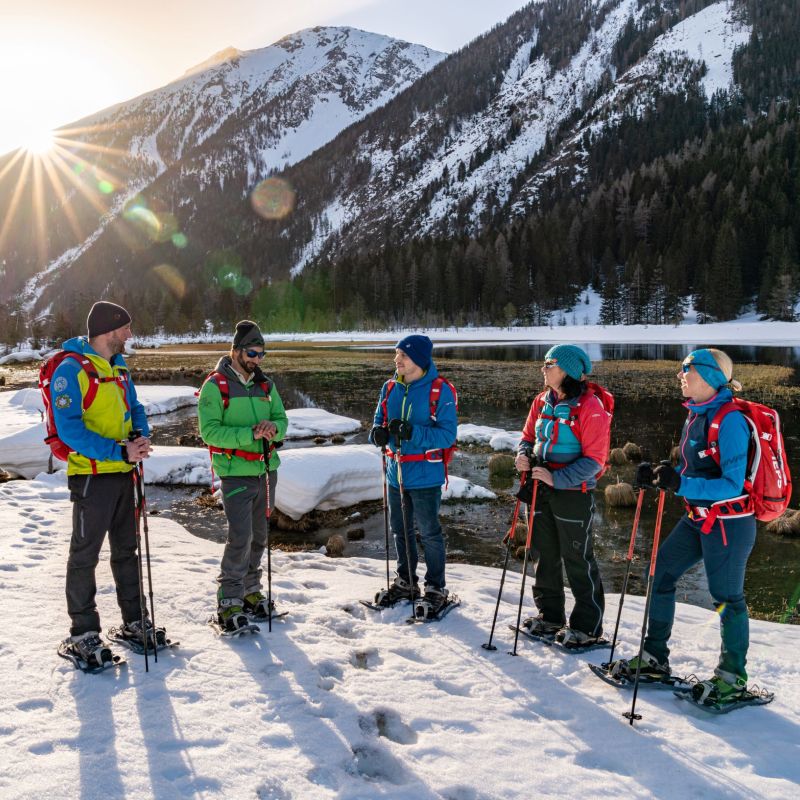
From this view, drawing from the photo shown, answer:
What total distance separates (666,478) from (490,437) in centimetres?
1331

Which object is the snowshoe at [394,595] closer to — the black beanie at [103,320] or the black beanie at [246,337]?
the black beanie at [246,337]

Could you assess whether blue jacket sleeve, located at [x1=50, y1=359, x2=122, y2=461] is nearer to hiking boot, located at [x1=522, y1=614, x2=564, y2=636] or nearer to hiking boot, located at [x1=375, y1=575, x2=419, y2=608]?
hiking boot, located at [x1=375, y1=575, x2=419, y2=608]

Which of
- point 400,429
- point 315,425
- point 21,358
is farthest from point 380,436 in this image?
point 21,358

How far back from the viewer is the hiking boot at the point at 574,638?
15.2 ft

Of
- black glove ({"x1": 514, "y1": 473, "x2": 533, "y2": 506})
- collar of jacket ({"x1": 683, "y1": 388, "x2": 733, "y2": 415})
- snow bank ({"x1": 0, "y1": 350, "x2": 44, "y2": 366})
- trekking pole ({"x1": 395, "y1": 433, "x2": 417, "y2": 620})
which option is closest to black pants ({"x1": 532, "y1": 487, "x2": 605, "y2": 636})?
black glove ({"x1": 514, "y1": 473, "x2": 533, "y2": 506})

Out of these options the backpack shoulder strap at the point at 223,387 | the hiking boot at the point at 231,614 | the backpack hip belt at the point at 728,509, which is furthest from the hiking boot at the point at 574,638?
→ the backpack shoulder strap at the point at 223,387

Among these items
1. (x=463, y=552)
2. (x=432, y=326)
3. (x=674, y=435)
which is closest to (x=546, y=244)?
(x=432, y=326)

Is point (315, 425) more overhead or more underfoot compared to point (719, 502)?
more underfoot

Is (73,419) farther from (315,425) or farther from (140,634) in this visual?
(315,425)

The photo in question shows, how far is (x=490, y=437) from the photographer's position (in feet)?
55.9

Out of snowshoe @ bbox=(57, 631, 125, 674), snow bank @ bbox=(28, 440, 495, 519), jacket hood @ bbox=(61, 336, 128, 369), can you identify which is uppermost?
jacket hood @ bbox=(61, 336, 128, 369)

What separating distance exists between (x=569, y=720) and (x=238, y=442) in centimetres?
325

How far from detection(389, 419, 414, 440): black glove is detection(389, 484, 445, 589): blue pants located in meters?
0.62

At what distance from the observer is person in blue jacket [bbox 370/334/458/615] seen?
17.0ft
